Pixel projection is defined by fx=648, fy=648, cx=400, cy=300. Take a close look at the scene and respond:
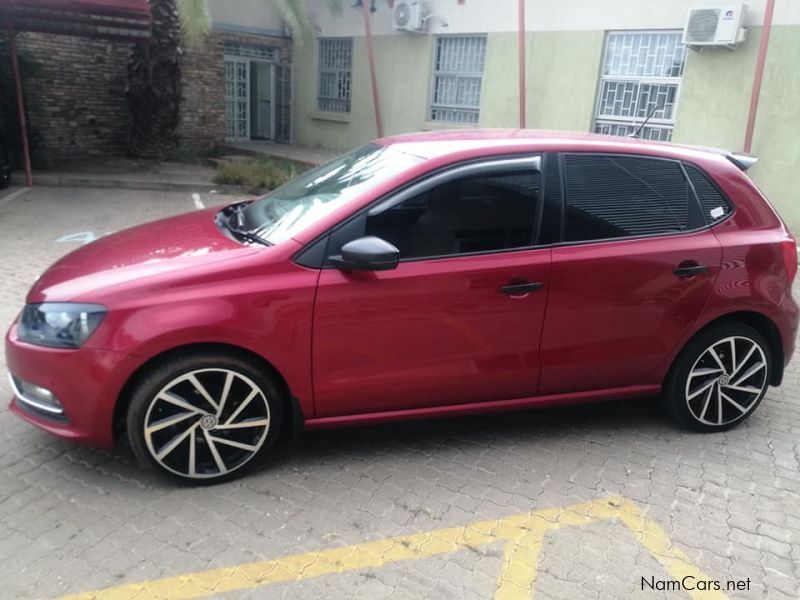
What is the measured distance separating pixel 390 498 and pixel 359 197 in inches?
57.5

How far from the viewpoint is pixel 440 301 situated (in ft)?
10.3

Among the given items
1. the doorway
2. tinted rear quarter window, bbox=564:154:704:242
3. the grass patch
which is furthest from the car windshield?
the doorway

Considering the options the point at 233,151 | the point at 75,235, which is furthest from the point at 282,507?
the point at 233,151

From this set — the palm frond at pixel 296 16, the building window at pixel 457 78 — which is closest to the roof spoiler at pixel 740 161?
the building window at pixel 457 78

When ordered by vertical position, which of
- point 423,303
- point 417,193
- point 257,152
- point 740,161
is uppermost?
point 740,161

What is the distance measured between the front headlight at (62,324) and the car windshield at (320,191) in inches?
34.5

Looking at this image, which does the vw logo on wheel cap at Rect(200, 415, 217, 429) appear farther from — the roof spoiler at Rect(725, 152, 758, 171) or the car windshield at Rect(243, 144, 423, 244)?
the roof spoiler at Rect(725, 152, 758, 171)

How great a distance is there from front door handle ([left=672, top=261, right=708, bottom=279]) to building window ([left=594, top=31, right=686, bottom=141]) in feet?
26.3

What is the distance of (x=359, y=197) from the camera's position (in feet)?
10.4

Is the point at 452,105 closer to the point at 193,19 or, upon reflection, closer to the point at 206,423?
the point at 193,19

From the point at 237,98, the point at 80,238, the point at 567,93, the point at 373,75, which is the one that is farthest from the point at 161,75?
the point at 567,93

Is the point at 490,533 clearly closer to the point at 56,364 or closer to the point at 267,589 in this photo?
the point at 267,589

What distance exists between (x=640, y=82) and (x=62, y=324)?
10591mm

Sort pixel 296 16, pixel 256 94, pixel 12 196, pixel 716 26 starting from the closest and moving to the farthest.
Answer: pixel 716 26
pixel 12 196
pixel 296 16
pixel 256 94
